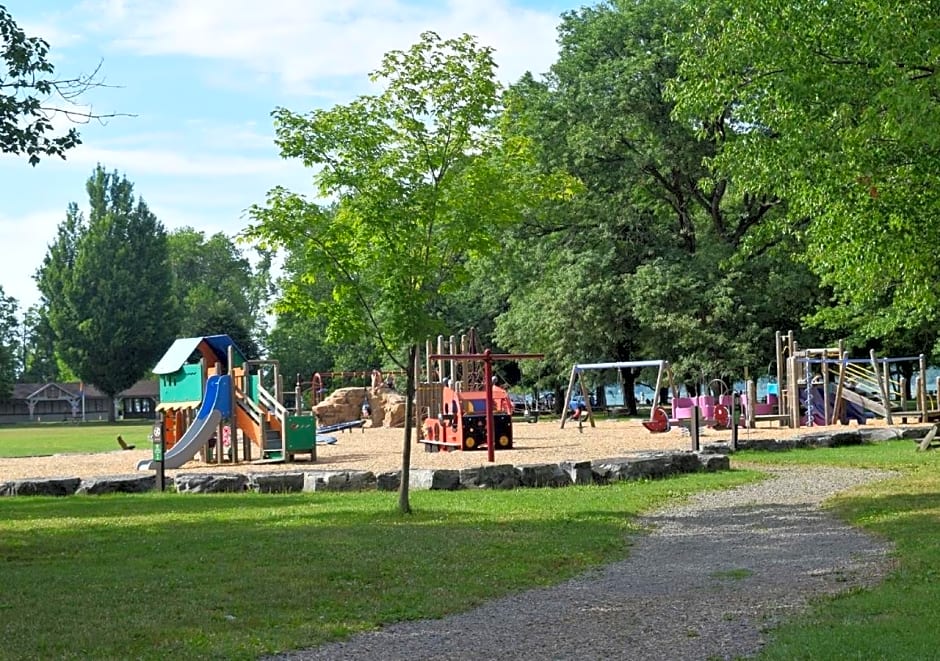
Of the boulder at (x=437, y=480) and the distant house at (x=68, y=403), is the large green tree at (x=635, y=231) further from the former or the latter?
the distant house at (x=68, y=403)

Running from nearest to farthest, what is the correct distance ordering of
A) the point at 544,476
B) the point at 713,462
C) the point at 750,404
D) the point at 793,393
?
the point at 544,476
the point at 713,462
the point at 750,404
the point at 793,393

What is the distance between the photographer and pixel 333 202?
1728 cm

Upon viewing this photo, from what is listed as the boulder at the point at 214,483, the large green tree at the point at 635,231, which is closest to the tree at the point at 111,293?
the large green tree at the point at 635,231

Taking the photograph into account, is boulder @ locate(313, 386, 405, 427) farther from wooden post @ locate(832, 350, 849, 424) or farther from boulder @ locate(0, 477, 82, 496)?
boulder @ locate(0, 477, 82, 496)

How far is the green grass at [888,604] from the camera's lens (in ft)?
23.1

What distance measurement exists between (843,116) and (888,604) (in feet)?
32.8

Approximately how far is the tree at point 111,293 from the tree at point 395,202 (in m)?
74.7

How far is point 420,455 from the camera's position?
2914 cm

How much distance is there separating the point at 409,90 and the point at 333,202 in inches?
91.0

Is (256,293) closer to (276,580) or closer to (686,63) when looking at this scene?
(686,63)

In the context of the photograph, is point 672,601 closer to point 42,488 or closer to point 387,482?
point 387,482

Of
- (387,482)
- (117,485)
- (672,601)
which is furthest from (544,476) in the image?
(672,601)

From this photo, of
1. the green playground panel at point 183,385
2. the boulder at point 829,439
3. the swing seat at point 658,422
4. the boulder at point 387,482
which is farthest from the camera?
the swing seat at point 658,422

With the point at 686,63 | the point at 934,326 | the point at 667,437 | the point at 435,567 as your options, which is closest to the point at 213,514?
the point at 435,567
